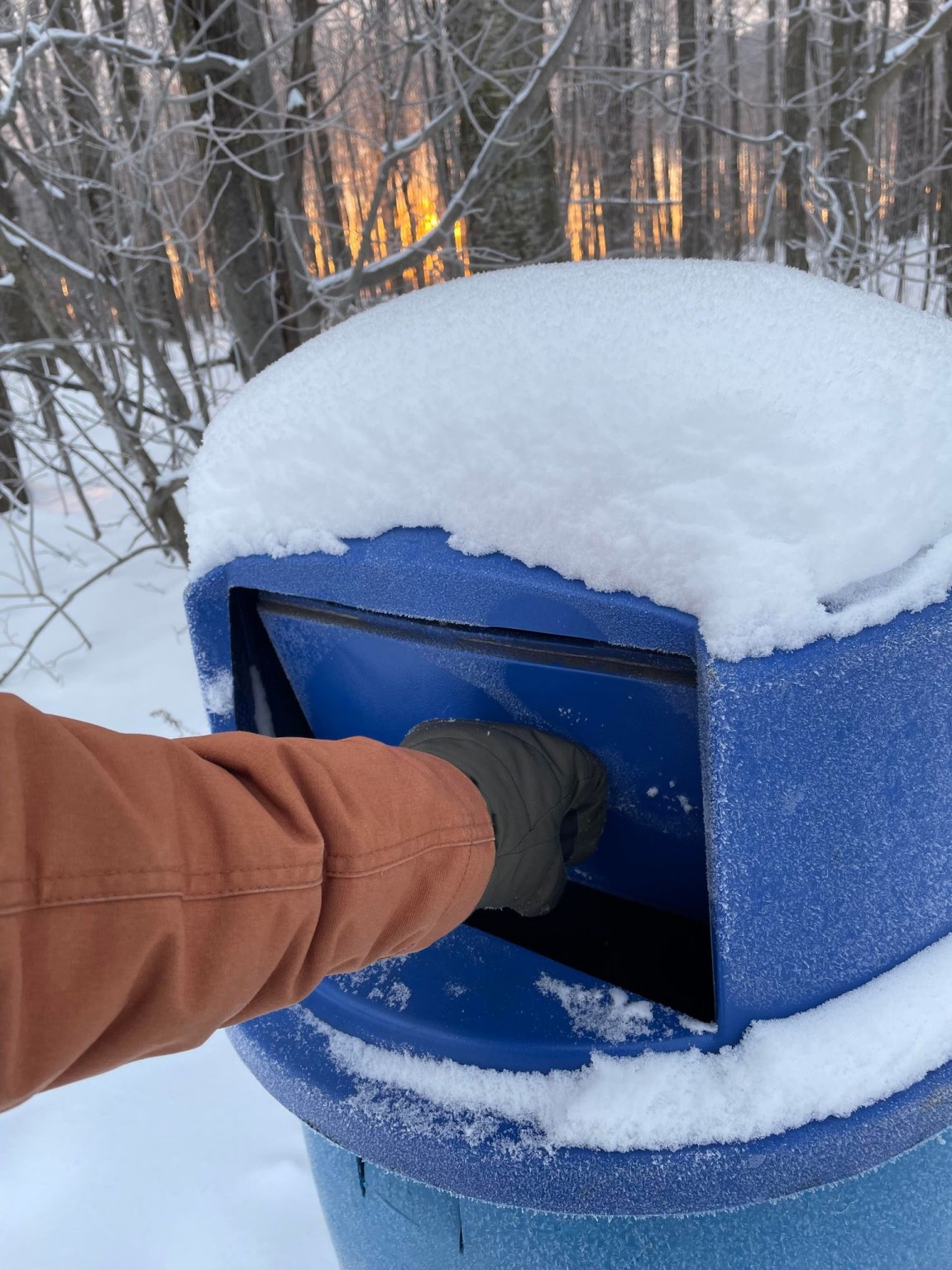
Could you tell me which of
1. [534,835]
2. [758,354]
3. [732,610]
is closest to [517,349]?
[758,354]

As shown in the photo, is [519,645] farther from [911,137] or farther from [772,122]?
[911,137]

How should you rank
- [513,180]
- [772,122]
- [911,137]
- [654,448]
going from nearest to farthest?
[654,448], [513,180], [772,122], [911,137]

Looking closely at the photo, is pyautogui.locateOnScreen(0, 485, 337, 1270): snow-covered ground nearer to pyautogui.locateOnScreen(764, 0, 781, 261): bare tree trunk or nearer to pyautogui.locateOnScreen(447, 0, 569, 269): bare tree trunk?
pyautogui.locateOnScreen(447, 0, 569, 269): bare tree trunk

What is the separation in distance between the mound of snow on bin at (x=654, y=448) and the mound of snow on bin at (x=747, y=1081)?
360 millimetres

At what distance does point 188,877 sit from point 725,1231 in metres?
0.63

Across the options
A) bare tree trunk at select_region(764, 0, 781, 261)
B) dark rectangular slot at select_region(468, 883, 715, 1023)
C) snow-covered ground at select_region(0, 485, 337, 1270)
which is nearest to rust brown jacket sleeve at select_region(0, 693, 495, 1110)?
dark rectangular slot at select_region(468, 883, 715, 1023)

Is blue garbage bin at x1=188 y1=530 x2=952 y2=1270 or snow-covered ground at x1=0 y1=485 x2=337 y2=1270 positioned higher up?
blue garbage bin at x1=188 y1=530 x2=952 y2=1270

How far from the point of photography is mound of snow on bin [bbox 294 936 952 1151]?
80 cm

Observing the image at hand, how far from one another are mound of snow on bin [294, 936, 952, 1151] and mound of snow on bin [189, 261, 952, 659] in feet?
1.18

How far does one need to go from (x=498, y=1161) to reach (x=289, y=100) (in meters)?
3.78

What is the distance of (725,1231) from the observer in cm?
87

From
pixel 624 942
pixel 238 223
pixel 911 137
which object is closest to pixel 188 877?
pixel 624 942

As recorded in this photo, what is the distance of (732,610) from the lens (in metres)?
0.75

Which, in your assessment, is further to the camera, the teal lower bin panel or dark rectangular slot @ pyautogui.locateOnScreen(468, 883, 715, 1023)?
dark rectangular slot @ pyautogui.locateOnScreen(468, 883, 715, 1023)
